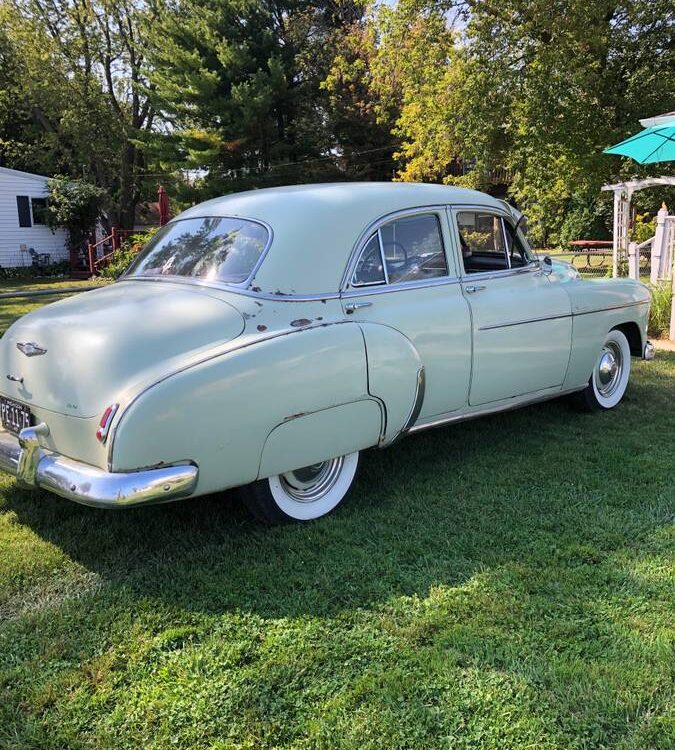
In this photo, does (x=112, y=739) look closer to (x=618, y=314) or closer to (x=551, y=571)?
(x=551, y=571)

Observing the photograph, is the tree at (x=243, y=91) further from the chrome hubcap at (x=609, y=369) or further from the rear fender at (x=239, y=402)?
the rear fender at (x=239, y=402)

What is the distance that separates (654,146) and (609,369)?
4.58 metres

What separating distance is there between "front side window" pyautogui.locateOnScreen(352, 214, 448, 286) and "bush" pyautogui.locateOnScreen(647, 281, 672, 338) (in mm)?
5665

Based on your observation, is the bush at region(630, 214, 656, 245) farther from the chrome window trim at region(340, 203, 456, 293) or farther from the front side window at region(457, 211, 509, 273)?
the chrome window trim at region(340, 203, 456, 293)

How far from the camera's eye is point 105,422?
2945mm

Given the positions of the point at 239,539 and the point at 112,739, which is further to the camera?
the point at 239,539

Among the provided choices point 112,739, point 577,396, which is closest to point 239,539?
point 112,739

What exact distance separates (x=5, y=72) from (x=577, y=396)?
1161 inches

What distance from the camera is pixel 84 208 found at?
23.0 m

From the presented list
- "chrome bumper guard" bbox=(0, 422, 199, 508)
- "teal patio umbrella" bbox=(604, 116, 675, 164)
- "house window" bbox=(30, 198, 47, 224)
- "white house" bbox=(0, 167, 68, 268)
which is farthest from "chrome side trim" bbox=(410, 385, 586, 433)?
"house window" bbox=(30, 198, 47, 224)

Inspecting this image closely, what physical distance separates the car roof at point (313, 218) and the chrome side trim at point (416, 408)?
2.32ft

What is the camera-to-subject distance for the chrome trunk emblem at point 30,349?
3404mm

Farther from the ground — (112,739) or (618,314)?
(618,314)

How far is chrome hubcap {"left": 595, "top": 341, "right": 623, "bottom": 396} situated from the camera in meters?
5.73
